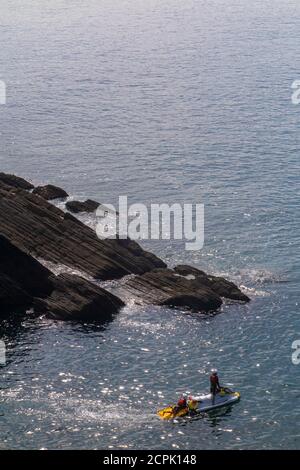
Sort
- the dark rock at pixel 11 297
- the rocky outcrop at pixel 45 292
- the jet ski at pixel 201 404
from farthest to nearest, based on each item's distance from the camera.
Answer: the dark rock at pixel 11 297 < the rocky outcrop at pixel 45 292 < the jet ski at pixel 201 404

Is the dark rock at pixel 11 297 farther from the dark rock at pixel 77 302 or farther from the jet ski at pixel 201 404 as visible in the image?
the jet ski at pixel 201 404

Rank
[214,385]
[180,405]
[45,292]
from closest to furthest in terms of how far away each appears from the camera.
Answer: [180,405]
[214,385]
[45,292]

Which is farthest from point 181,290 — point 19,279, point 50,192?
point 50,192

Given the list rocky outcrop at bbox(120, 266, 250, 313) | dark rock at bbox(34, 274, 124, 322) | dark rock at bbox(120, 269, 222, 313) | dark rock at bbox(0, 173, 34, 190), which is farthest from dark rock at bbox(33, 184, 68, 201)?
dark rock at bbox(34, 274, 124, 322)

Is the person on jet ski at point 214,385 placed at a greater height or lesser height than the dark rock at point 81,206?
lesser

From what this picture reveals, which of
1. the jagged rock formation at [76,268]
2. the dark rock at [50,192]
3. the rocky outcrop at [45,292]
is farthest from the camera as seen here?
the dark rock at [50,192]

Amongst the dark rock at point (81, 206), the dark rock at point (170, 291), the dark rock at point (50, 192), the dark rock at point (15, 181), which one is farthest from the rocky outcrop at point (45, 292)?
the dark rock at point (15, 181)

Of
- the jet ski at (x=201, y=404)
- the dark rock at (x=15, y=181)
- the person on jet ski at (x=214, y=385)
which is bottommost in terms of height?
the jet ski at (x=201, y=404)

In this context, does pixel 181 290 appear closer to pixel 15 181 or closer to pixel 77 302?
pixel 77 302
